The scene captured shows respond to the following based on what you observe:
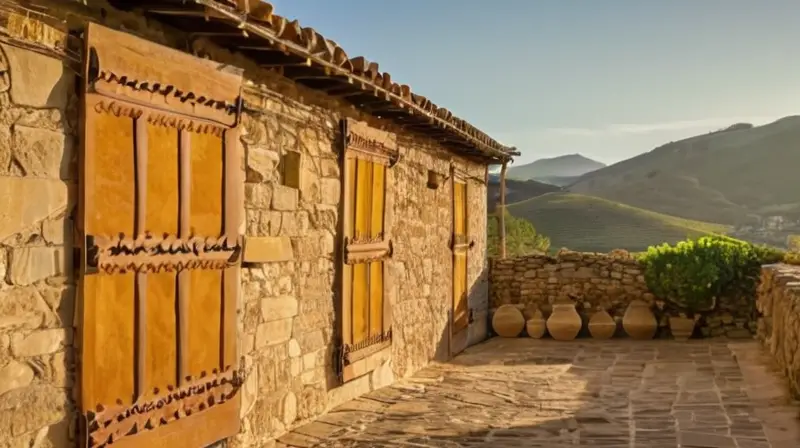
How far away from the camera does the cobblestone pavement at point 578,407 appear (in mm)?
5438

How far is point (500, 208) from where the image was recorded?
14.1 m

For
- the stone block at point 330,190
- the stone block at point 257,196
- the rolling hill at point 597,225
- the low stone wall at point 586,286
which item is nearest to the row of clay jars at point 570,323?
the low stone wall at point 586,286

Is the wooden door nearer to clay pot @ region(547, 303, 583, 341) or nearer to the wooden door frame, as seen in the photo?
the wooden door frame

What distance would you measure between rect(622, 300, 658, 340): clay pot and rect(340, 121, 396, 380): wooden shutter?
5724 millimetres

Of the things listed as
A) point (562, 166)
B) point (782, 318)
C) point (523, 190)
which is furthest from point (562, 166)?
point (782, 318)

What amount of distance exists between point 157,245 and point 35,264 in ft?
2.46

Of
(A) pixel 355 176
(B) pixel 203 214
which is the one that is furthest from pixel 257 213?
(A) pixel 355 176

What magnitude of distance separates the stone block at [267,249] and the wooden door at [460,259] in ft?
16.1

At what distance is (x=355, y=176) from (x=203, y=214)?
7.83 ft

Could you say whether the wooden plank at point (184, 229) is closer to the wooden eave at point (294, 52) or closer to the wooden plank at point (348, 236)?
the wooden eave at point (294, 52)

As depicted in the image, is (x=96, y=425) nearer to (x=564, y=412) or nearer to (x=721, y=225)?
(x=564, y=412)

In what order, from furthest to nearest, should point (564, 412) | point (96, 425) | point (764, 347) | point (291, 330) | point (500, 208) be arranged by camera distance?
point (500, 208) → point (764, 347) → point (564, 412) → point (291, 330) → point (96, 425)

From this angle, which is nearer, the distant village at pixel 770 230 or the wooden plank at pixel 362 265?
the wooden plank at pixel 362 265

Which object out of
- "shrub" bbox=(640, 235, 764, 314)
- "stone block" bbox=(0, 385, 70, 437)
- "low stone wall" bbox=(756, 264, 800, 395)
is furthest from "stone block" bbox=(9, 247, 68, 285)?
"shrub" bbox=(640, 235, 764, 314)
